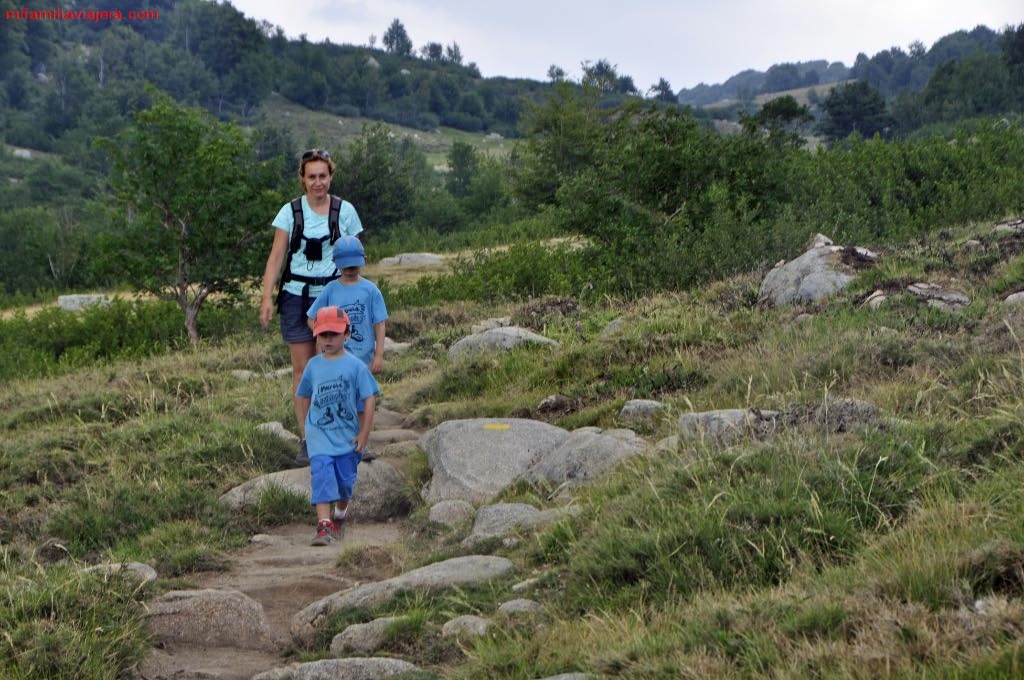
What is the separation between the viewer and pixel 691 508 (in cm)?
444

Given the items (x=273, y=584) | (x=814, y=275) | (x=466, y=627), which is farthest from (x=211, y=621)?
(x=814, y=275)

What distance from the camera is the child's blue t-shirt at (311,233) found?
7.21 m

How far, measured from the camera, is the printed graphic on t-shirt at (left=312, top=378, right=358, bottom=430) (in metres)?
6.34

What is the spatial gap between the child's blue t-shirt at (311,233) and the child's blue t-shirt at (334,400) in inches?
38.0

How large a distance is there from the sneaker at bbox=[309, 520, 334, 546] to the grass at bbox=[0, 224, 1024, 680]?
485 mm

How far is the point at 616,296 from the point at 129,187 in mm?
8667

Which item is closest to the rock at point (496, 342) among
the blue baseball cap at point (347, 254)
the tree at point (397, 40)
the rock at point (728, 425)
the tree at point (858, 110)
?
the blue baseball cap at point (347, 254)

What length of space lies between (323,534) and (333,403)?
750 millimetres

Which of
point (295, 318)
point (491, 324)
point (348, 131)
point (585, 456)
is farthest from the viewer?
point (348, 131)

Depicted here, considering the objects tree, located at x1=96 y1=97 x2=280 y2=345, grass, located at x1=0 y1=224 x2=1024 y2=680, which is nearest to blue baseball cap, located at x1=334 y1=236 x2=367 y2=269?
grass, located at x1=0 y1=224 x2=1024 y2=680

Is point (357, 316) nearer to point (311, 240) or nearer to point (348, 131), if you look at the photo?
point (311, 240)

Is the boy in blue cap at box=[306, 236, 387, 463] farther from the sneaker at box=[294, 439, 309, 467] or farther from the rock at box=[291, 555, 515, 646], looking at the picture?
the rock at box=[291, 555, 515, 646]

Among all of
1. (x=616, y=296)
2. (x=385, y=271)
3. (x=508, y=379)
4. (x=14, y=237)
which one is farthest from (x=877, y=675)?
(x=14, y=237)

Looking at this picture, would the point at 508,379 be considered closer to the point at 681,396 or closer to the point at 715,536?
the point at 681,396
